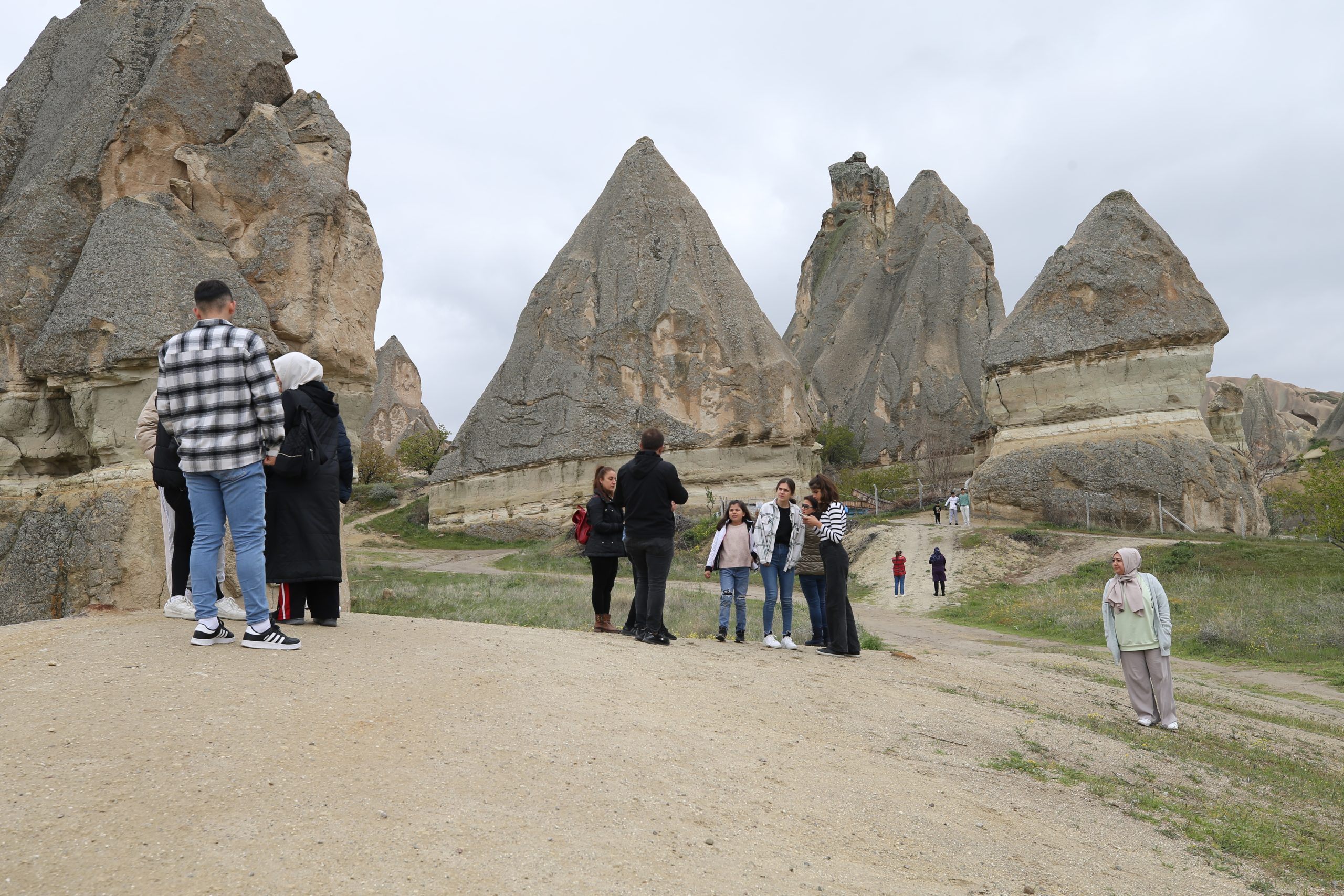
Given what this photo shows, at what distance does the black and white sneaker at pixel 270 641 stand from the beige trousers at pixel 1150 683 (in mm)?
5769

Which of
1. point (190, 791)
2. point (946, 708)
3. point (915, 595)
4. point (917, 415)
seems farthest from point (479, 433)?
point (190, 791)

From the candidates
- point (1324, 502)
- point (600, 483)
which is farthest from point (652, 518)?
point (1324, 502)

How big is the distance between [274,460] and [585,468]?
23409 mm

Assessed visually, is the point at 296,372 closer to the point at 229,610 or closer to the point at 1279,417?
the point at 229,610

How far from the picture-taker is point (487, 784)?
318cm

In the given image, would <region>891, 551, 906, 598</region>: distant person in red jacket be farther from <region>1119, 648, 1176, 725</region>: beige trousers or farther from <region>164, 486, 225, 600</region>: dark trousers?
<region>164, 486, 225, 600</region>: dark trousers

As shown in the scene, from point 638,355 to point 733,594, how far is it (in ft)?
70.8

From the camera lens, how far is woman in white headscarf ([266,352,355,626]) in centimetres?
506

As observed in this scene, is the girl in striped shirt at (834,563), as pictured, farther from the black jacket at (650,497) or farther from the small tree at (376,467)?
the small tree at (376,467)

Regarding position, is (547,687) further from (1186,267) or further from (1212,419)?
(1212,419)

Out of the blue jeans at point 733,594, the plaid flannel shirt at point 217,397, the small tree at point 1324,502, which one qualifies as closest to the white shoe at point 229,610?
the plaid flannel shirt at point 217,397

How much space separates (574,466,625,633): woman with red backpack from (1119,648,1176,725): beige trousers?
12.9 ft

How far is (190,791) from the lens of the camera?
2811 mm

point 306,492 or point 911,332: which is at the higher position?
point 911,332
